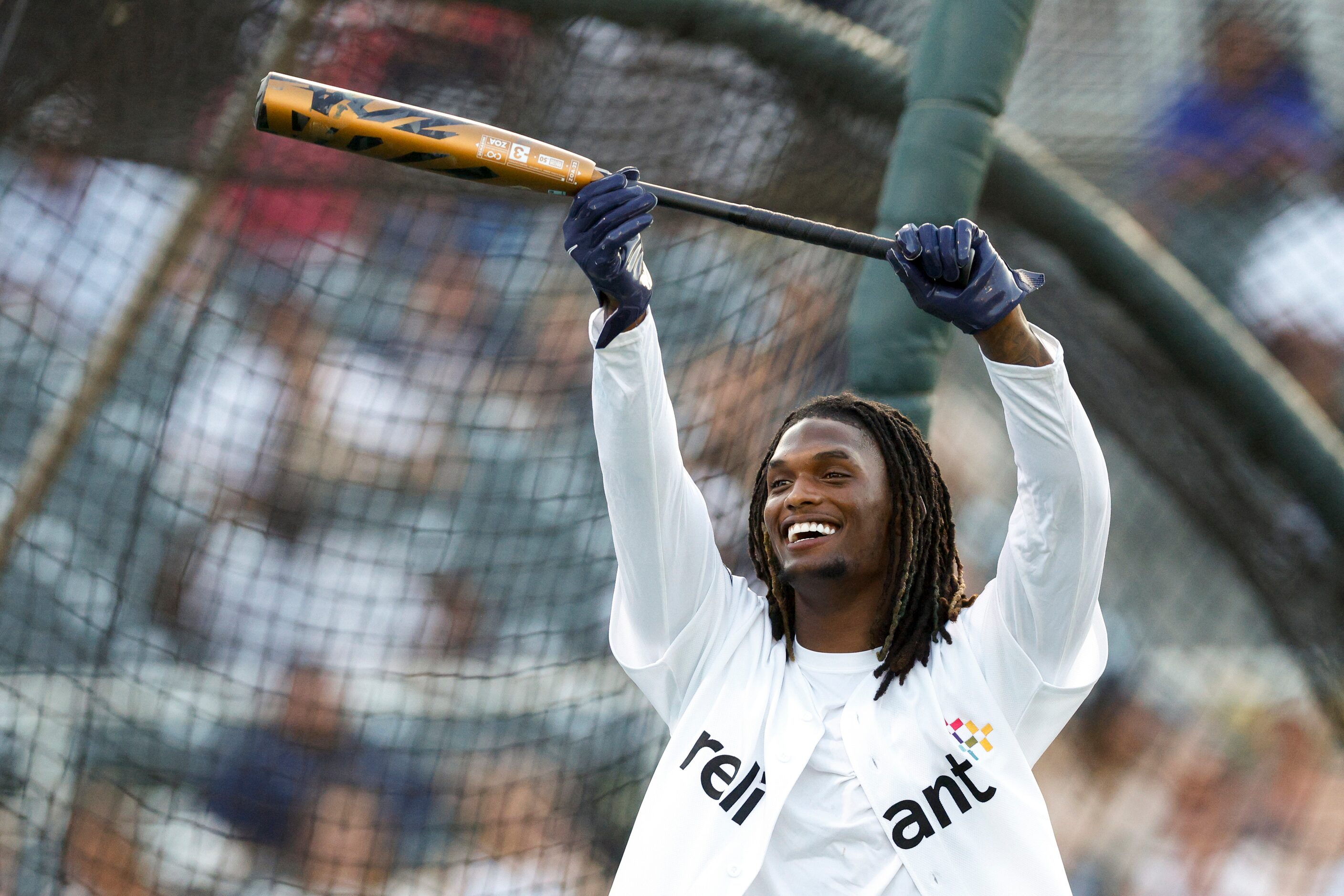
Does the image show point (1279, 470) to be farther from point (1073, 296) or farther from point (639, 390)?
point (639, 390)

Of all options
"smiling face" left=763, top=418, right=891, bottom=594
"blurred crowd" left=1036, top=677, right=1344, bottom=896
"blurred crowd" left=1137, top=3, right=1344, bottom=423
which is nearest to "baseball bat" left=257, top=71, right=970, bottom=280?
"smiling face" left=763, top=418, right=891, bottom=594

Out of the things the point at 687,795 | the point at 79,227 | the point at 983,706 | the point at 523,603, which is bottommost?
the point at 687,795

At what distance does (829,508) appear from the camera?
1457mm

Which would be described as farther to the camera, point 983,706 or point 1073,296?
point 1073,296

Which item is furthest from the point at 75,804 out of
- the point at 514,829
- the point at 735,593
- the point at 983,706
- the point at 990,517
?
the point at 990,517

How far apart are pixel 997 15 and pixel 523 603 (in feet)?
4.92

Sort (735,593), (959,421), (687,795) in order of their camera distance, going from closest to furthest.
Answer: (687,795), (735,593), (959,421)

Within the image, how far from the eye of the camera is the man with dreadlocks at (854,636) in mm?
1282

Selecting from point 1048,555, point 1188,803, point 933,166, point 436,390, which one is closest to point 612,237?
point 1048,555

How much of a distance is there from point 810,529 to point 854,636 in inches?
5.5

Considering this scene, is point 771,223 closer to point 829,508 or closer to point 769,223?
point 769,223

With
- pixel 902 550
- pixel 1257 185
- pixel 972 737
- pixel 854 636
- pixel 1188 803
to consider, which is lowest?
pixel 972 737

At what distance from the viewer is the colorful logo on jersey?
4.32ft

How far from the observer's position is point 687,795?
1.33m
